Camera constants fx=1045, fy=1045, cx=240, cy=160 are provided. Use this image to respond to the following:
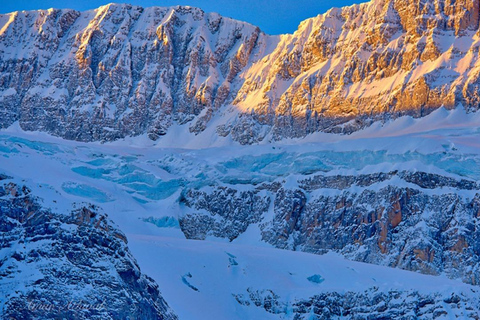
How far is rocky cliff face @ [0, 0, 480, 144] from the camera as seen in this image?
16312 cm

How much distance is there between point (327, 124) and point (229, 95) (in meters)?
27.4

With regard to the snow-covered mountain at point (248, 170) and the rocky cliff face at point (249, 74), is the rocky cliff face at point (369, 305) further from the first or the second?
the rocky cliff face at point (249, 74)

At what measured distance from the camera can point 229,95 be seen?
7402 inches

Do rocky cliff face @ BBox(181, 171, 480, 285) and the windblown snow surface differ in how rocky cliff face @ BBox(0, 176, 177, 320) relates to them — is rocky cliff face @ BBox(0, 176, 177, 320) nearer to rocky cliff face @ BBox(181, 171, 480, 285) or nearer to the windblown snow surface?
the windblown snow surface

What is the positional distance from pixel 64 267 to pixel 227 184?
2866 inches

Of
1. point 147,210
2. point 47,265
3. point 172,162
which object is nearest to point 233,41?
point 172,162

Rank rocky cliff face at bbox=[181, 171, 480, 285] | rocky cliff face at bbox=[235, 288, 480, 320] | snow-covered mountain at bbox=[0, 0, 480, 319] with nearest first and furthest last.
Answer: snow-covered mountain at bbox=[0, 0, 480, 319], rocky cliff face at bbox=[235, 288, 480, 320], rocky cliff face at bbox=[181, 171, 480, 285]

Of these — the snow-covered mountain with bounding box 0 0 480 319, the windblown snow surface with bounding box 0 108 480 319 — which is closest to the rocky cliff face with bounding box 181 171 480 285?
the snow-covered mountain with bounding box 0 0 480 319

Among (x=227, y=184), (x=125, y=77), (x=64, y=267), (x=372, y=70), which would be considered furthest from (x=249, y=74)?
(x=64, y=267)

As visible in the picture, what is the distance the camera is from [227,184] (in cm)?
12312

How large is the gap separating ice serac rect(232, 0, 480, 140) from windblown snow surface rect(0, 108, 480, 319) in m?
4.00

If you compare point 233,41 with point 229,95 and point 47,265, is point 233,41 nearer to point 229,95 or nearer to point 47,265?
point 229,95

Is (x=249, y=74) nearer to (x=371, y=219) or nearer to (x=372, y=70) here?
(x=372, y=70)

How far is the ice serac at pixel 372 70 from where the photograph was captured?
159250 millimetres
